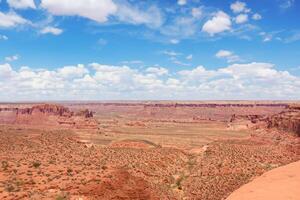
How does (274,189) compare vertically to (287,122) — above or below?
below

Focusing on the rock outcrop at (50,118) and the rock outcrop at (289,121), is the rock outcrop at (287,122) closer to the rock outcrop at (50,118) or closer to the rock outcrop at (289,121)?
the rock outcrop at (289,121)

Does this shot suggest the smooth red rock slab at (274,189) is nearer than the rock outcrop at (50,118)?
Yes

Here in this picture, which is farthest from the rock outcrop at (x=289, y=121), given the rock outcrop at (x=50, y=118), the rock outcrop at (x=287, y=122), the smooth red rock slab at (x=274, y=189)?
the smooth red rock slab at (x=274, y=189)

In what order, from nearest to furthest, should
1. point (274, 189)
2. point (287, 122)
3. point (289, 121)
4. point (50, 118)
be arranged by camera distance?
point (274, 189) → point (289, 121) → point (287, 122) → point (50, 118)

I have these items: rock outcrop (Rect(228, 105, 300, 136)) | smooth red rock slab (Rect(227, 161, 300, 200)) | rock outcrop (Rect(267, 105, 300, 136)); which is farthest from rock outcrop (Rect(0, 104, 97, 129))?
smooth red rock slab (Rect(227, 161, 300, 200))

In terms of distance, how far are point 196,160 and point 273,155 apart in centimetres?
968

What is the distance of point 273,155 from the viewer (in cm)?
4744

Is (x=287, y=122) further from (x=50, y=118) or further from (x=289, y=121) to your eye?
(x=50, y=118)

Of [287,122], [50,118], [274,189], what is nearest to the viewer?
[274,189]

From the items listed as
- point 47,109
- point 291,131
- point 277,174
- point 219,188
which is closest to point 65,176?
point 219,188

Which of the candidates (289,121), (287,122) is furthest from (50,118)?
(289,121)

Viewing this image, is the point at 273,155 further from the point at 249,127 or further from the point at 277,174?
the point at 249,127

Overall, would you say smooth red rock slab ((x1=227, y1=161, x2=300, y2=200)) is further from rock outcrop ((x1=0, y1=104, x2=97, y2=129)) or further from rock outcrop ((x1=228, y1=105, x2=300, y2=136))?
rock outcrop ((x1=0, y1=104, x2=97, y2=129))

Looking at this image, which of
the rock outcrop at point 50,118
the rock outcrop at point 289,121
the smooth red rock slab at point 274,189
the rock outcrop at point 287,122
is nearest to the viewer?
the smooth red rock slab at point 274,189
